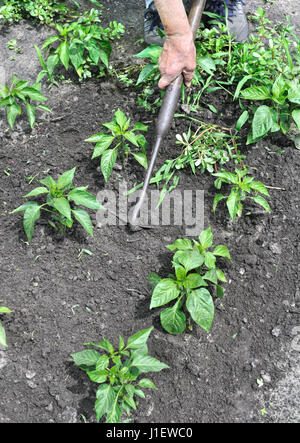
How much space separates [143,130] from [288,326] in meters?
1.13

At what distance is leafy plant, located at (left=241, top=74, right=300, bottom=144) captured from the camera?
7.54ft

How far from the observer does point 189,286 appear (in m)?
1.95

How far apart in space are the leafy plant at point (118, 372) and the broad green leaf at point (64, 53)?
1.48 metres

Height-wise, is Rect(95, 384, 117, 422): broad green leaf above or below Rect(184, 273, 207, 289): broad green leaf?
below

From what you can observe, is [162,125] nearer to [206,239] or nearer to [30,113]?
[206,239]

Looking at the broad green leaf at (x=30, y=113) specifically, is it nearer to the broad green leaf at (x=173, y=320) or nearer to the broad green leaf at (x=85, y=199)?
the broad green leaf at (x=85, y=199)

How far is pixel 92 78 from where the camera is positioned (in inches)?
107

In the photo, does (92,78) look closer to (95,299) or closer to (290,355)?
(95,299)

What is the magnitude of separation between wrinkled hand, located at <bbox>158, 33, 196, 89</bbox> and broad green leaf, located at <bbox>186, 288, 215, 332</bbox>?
0.99m

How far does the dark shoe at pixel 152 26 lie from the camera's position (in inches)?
109

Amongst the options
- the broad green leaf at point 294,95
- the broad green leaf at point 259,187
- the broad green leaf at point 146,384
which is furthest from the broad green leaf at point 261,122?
the broad green leaf at point 146,384

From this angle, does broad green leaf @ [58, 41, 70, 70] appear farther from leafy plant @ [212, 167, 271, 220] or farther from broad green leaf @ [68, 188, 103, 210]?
leafy plant @ [212, 167, 271, 220]

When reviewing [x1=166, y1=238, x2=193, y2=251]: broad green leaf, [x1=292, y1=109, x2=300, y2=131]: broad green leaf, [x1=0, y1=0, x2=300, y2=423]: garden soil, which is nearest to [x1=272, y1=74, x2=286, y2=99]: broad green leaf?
[x1=292, y1=109, x2=300, y2=131]: broad green leaf

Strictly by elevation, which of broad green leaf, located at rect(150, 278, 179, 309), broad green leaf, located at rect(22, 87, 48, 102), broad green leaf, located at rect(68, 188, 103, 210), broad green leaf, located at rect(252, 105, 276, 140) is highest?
broad green leaf, located at rect(22, 87, 48, 102)
